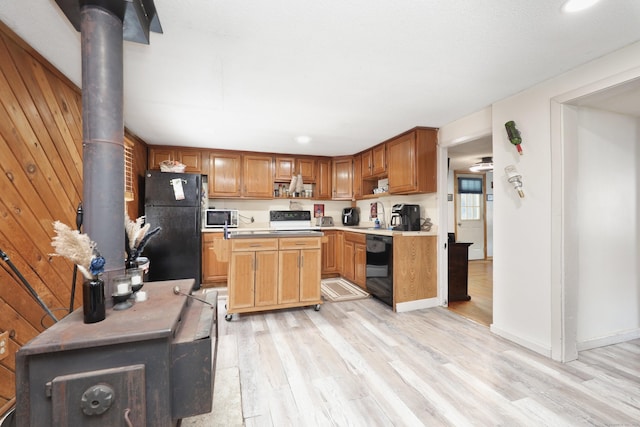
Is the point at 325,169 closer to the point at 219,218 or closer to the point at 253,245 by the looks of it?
the point at 219,218

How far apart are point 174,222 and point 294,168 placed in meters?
2.13

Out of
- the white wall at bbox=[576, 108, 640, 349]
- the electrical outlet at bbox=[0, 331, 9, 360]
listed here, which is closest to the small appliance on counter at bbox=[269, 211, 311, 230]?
the electrical outlet at bbox=[0, 331, 9, 360]

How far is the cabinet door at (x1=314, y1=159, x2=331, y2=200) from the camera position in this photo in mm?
5004

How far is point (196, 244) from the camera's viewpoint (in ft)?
12.4

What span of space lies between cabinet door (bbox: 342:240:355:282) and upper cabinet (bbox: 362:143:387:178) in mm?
1184

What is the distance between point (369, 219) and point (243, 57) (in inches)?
141

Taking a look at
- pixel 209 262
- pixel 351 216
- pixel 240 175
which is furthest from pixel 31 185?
pixel 351 216

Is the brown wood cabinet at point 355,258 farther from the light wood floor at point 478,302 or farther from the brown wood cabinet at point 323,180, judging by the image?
the light wood floor at point 478,302

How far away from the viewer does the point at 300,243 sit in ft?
9.98

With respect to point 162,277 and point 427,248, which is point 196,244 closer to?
point 162,277

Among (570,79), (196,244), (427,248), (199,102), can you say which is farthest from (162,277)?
(570,79)

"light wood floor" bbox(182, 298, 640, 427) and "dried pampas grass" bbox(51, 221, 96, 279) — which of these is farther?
"light wood floor" bbox(182, 298, 640, 427)

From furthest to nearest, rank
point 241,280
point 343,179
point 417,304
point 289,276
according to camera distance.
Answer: point 343,179, point 417,304, point 289,276, point 241,280

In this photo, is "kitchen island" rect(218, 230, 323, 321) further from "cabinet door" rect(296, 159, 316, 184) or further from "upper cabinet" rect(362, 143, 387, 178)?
"cabinet door" rect(296, 159, 316, 184)
